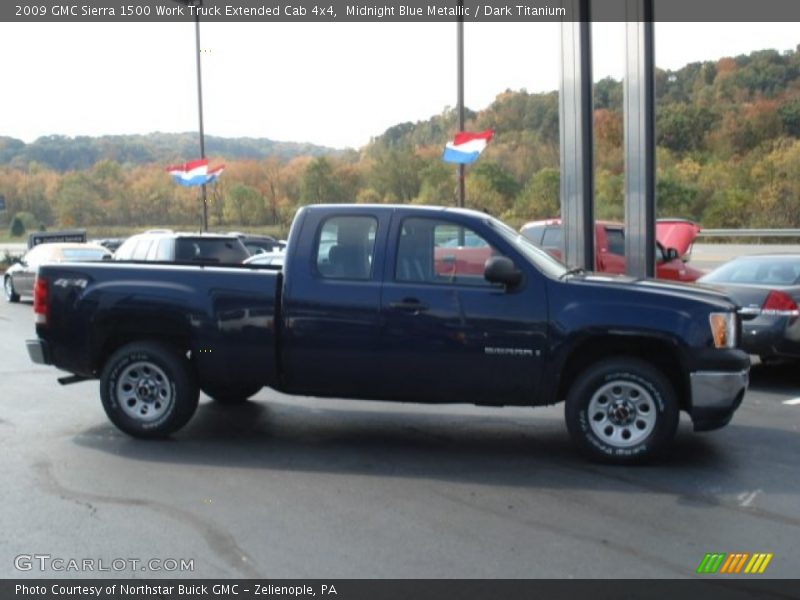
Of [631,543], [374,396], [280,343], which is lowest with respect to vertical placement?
[631,543]

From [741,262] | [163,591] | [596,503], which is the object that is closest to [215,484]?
[163,591]

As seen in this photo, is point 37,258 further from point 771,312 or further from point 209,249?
point 771,312

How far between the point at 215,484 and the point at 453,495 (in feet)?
5.51

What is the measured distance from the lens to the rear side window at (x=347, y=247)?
721cm

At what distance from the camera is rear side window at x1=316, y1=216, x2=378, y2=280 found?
7.21 metres

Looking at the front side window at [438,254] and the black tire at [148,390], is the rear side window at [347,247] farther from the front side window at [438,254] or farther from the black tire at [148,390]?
the black tire at [148,390]

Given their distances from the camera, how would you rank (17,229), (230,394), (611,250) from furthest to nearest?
(17,229)
(611,250)
(230,394)

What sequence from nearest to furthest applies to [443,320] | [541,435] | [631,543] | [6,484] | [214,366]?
[631,543]
[6,484]
[443,320]
[214,366]
[541,435]

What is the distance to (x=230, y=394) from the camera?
8.92m

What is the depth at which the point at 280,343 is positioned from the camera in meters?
7.25

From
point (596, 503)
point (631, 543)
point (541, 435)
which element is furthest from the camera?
point (541, 435)

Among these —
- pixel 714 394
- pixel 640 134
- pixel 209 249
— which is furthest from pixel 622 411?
pixel 209 249

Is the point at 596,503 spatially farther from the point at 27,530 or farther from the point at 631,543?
the point at 27,530

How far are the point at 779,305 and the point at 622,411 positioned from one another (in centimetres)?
403
